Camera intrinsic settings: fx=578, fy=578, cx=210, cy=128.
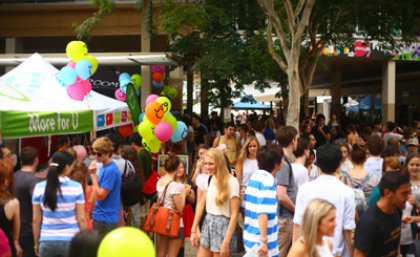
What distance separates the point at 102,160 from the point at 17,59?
374 inches

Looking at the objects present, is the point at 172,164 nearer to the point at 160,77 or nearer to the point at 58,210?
the point at 58,210

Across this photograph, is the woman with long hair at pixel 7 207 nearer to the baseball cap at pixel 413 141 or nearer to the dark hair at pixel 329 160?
the dark hair at pixel 329 160

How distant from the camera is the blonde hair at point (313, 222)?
370cm

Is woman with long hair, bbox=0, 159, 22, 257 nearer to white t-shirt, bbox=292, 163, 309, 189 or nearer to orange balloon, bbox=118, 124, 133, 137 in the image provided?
white t-shirt, bbox=292, 163, 309, 189

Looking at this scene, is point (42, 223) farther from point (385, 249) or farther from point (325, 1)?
point (325, 1)

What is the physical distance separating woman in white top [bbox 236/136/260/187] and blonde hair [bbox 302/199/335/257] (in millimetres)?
3992

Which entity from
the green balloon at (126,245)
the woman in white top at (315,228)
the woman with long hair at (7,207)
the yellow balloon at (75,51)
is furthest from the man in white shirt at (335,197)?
the yellow balloon at (75,51)

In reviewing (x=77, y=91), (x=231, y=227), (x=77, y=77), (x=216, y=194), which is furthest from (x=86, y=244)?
(x=77, y=77)

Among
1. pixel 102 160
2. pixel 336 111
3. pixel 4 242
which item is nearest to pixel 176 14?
pixel 102 160

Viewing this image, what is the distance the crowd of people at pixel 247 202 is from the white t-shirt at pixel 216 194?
1cm

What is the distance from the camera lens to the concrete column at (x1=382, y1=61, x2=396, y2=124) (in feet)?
74.4

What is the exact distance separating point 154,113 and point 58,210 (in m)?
4.94

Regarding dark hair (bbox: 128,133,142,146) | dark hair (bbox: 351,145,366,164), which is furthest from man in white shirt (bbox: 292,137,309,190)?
dark hair (bbox: 128,133,142,146)

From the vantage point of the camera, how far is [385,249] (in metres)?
4.50
